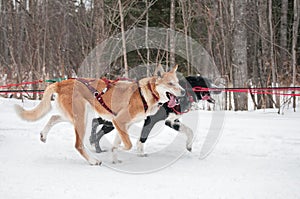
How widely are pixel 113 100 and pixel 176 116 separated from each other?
1052 mm

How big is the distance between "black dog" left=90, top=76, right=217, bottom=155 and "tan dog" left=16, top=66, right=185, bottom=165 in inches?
10.5

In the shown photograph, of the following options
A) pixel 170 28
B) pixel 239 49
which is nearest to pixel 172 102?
pixel 239 49

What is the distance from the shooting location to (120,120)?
4.55m

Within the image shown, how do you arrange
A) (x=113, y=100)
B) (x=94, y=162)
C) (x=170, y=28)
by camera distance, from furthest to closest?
(x=170, y=28)
(x=113, y=100)
(x=94, y=162)

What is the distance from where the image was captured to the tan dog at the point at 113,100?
4.57 metres

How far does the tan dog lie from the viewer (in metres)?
4.57

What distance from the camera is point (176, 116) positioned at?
17.2 feet

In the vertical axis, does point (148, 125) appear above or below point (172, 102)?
below

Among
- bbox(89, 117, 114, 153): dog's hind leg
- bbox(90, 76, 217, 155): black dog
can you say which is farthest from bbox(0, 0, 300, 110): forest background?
bbox(89, 117, 114, 153): dog's hind leg

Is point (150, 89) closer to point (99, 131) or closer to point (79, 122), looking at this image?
point (79, 122)

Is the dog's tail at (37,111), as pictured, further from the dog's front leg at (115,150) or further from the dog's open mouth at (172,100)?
the dog's open mouth at (172,100)

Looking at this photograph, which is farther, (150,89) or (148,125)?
(148,125)

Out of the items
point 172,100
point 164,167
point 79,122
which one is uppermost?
point 172,100

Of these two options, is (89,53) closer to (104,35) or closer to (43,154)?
(104,35)
